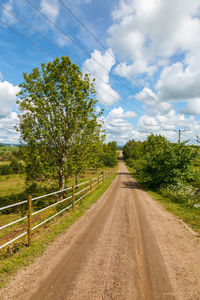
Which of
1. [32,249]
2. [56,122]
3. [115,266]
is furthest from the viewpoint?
[56,122]

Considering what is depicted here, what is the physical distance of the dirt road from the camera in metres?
3.42

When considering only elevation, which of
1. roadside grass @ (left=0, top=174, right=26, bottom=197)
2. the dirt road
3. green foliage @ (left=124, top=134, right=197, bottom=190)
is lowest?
roadside grass @ (left=0, top=174, right=26, bottom=197)

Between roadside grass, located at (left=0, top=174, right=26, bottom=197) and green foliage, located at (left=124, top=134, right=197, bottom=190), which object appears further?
roadside grass, located at (left=0, top=174, right=26, bottom=197)

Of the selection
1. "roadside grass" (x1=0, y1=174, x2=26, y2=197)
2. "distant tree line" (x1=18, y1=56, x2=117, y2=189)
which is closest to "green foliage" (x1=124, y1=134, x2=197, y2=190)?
"distant tree line" (x1=18, y1=56, x2=117, y2=189)

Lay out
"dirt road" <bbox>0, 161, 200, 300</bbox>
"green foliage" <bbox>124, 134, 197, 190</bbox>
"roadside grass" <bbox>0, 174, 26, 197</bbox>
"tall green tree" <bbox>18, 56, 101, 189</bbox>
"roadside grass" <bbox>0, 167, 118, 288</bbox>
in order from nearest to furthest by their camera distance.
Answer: "dirt road" <bbox>0, 161, 200, 300</bbox> < "roadside grass" <bbox>0, 167, 118, 288</bbox> < "tall green tree" <bbox>18, 56, 101, 189</bbox> < "green foliage" <bbox>124, 134, 197, 190</bbox> < "roadside grass" <bbox>0, 174, 26, 197</bbox>

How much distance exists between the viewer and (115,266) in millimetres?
4352

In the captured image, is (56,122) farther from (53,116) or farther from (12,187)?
(12,187)

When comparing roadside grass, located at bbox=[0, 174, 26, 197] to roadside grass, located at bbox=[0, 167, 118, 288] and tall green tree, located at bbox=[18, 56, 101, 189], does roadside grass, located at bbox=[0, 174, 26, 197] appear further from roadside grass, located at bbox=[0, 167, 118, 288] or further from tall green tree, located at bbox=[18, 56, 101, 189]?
roadside grass, located at bbox=[0, 167, 118, 288]

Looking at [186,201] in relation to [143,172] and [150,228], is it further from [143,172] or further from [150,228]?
[143,172]

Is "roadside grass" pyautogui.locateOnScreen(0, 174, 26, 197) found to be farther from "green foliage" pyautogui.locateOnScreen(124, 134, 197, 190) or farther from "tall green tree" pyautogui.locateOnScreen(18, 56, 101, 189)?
"green foliage" pyautogui.locateOnScreen(124, 134, 197, 190)

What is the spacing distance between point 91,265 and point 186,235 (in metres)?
4.56

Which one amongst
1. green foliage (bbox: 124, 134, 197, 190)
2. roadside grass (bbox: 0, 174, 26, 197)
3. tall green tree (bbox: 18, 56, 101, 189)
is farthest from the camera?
roadside grass (bbox: 0, 174, 26, 197)

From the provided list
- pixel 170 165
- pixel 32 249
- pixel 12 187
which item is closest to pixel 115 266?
pixel 32 249

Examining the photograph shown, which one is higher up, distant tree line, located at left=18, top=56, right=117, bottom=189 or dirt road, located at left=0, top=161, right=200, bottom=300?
distant tree line, located at left=18, top=56, right=117, bottom=189
